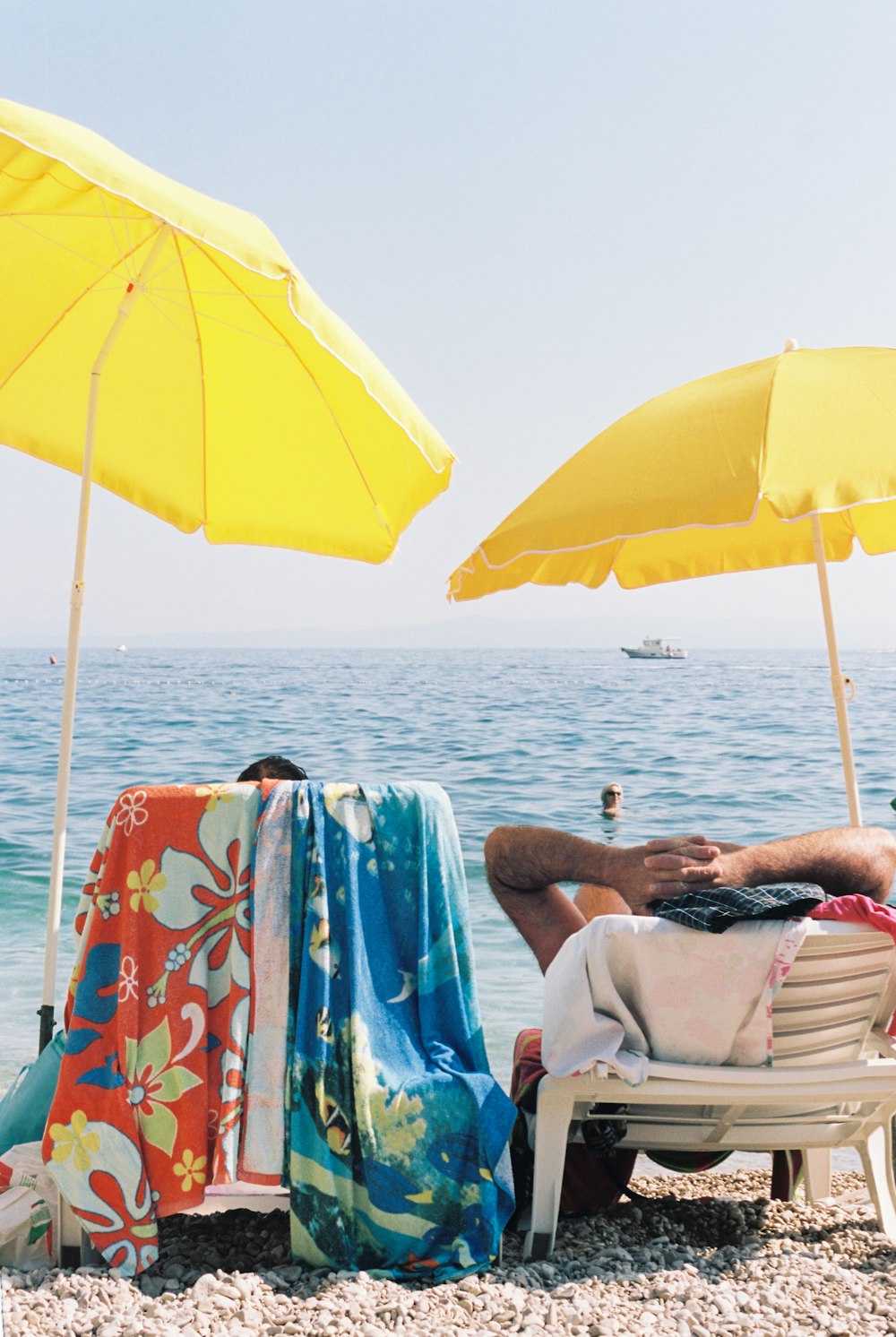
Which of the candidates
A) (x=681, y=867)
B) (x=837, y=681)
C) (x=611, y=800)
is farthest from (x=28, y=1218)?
(x=611, y=800)

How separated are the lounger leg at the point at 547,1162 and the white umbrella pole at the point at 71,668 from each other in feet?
4.31

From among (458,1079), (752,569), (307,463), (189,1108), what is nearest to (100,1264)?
(189,1108)

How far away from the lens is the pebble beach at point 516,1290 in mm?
2482

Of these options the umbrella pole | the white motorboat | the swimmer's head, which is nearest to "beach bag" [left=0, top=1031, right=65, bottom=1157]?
the umbrella pole

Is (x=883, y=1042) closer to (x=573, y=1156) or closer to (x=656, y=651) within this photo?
(x=573, y=1156)

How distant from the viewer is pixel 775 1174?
12.0 feet

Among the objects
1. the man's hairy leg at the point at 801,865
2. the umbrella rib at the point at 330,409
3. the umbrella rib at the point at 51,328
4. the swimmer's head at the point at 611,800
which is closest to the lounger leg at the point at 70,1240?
the man's hairy leg at the point at 801,865

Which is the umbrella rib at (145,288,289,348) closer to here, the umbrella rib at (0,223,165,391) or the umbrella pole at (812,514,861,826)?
the umbrella rib at (0,223,165,391)

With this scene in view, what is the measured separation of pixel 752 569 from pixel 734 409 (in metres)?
1.76

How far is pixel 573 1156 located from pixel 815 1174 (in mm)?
863

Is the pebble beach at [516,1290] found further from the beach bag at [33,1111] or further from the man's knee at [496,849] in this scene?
the man's knee at [496,849]

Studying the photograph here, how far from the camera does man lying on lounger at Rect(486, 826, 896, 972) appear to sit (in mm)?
3154

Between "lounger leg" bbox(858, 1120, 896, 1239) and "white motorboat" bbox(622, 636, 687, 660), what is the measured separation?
196 feet

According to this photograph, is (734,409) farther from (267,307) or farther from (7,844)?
(7,844)
